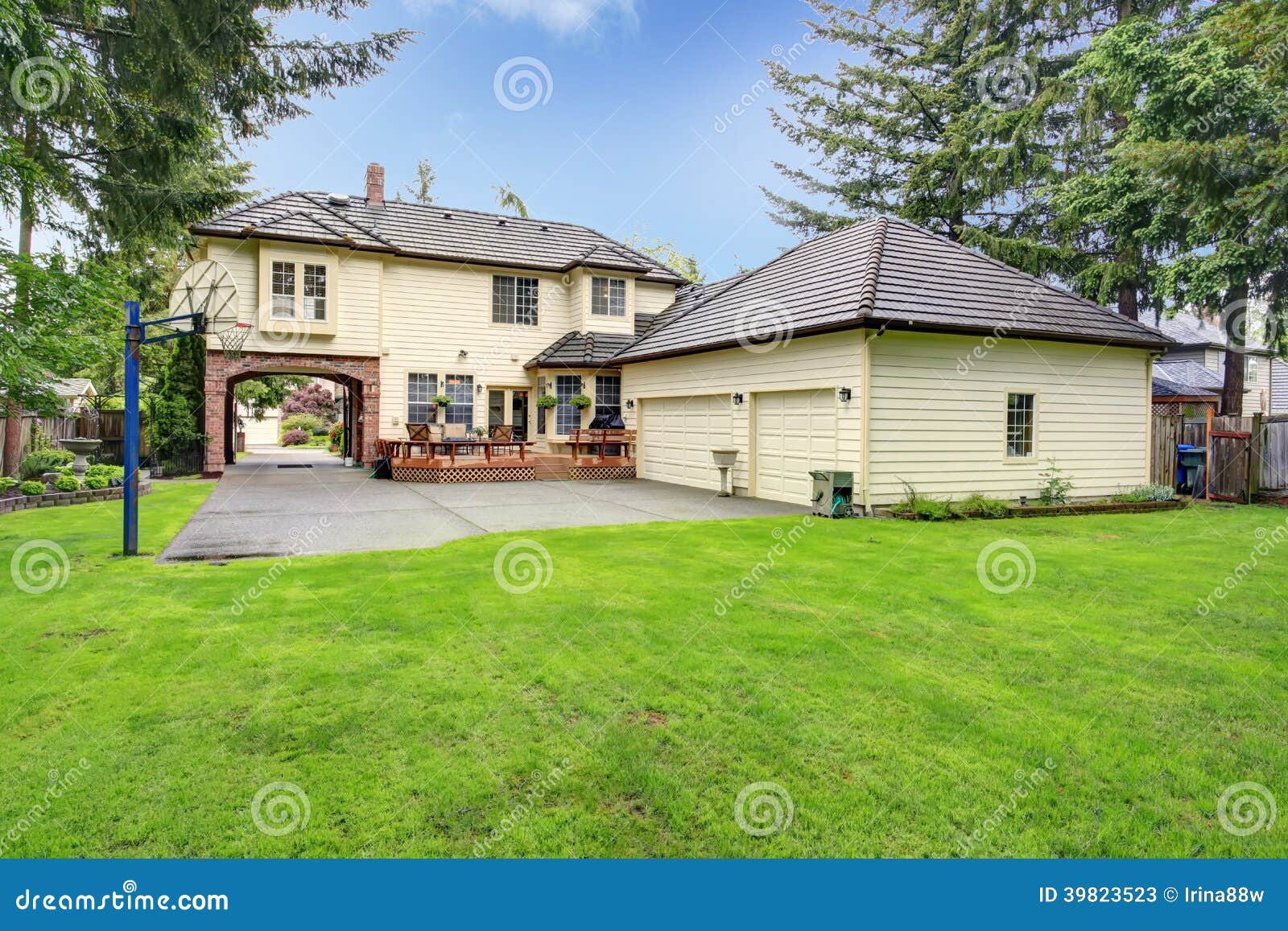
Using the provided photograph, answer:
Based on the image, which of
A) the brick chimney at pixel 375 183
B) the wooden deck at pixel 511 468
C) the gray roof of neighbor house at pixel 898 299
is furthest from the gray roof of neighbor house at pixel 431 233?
the gray roof of neighbor house at pixel 898 299

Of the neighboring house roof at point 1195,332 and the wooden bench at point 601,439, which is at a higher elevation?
the neighboring house roof at point 1195,332

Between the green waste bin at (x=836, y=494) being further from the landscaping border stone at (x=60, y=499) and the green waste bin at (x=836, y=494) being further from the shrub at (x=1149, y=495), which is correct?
the landscaping border stone at (x=60, y=499)

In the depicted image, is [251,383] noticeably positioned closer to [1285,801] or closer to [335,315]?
[335,315]

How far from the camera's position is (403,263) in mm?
21078

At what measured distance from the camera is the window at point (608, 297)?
74.8ft

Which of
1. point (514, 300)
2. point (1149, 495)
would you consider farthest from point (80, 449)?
point (1149, 495)

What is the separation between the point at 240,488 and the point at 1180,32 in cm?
2822

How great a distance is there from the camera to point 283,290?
19266 millimetres

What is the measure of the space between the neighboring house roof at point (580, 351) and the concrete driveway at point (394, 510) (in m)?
4.47

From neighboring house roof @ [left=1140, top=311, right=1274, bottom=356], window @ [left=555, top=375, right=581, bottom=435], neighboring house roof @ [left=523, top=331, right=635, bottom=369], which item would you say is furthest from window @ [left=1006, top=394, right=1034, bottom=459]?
neighboring house roof @ [left=1140, top=311, right=1274, bottom=356]

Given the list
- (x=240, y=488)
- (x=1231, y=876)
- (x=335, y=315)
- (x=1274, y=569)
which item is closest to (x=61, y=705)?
(x=1231, y=876)

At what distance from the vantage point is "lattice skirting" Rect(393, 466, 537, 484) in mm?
18141

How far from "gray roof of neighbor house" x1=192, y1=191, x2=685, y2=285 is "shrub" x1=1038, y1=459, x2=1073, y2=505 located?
1396cm

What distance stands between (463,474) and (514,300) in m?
7.10
